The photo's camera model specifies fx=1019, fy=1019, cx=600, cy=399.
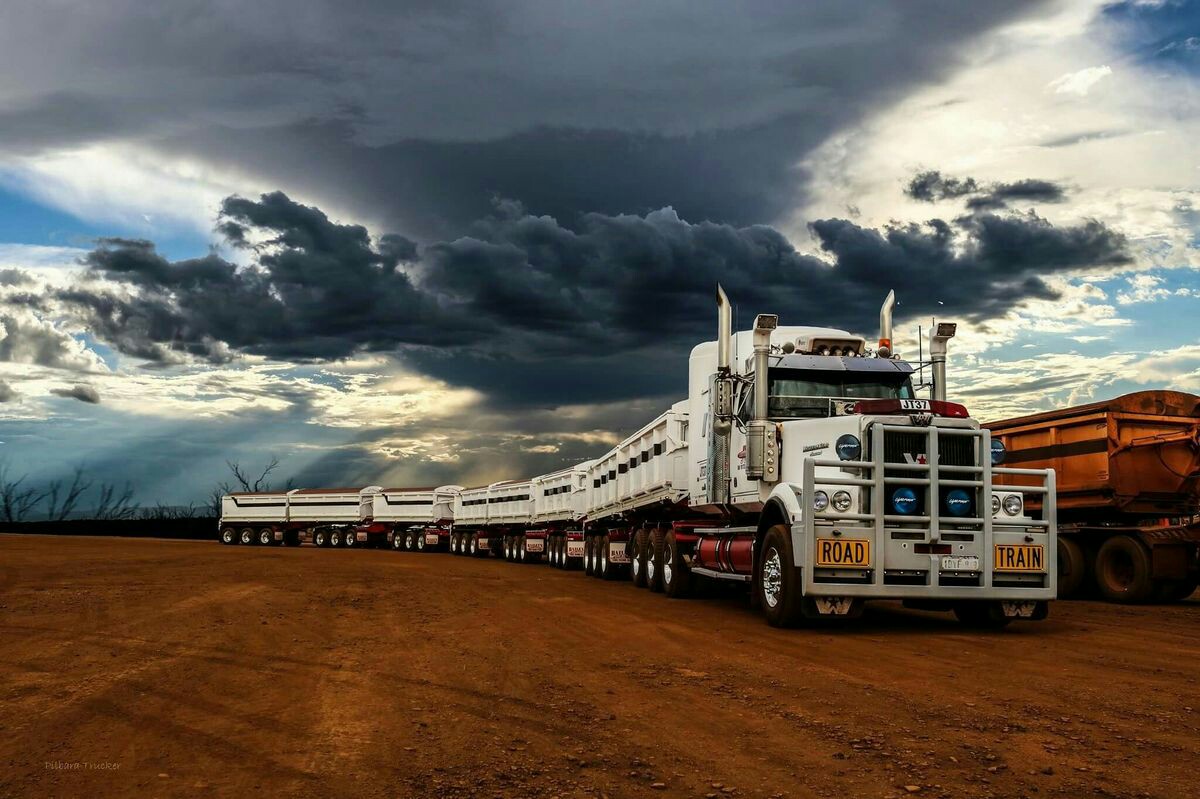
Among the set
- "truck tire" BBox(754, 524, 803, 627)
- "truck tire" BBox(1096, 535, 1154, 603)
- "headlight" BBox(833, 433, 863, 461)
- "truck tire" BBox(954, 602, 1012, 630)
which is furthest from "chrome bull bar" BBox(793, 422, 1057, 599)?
"truck tire" BBox(1096, 535, 1154, 603)

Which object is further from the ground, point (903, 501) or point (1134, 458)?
point (1134, 458)

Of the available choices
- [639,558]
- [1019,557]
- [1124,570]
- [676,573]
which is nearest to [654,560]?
[639,558]

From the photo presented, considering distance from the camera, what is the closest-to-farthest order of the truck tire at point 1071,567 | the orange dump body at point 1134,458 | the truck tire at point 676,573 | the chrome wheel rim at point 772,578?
the chrome wheel rim at point 772,578
the orange dump body at point 1134,458
the truck tire at point 676,573
the truck tire at point 1071,567

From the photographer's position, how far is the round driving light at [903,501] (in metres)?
12.1

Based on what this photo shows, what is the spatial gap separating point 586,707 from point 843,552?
200 inches

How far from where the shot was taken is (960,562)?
1207 cm

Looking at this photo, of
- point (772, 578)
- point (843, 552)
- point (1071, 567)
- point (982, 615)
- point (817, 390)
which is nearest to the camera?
point (843, 552)

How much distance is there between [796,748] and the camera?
6355mm

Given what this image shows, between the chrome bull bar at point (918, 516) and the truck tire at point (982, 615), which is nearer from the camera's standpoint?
the chrome bull bar at point (918, 516)

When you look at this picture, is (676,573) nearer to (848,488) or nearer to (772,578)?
(772,578)

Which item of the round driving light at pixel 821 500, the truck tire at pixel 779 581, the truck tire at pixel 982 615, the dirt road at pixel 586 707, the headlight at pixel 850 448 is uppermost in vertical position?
the headlight at pixel 850 448

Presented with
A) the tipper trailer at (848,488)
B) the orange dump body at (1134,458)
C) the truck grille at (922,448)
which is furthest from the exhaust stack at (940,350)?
the orange dump body at (1134,458)

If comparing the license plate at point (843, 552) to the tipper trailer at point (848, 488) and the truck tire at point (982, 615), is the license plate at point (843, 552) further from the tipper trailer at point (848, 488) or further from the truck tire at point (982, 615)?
the truck tire at point (982, 615)

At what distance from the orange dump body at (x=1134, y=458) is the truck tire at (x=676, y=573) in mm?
5680
